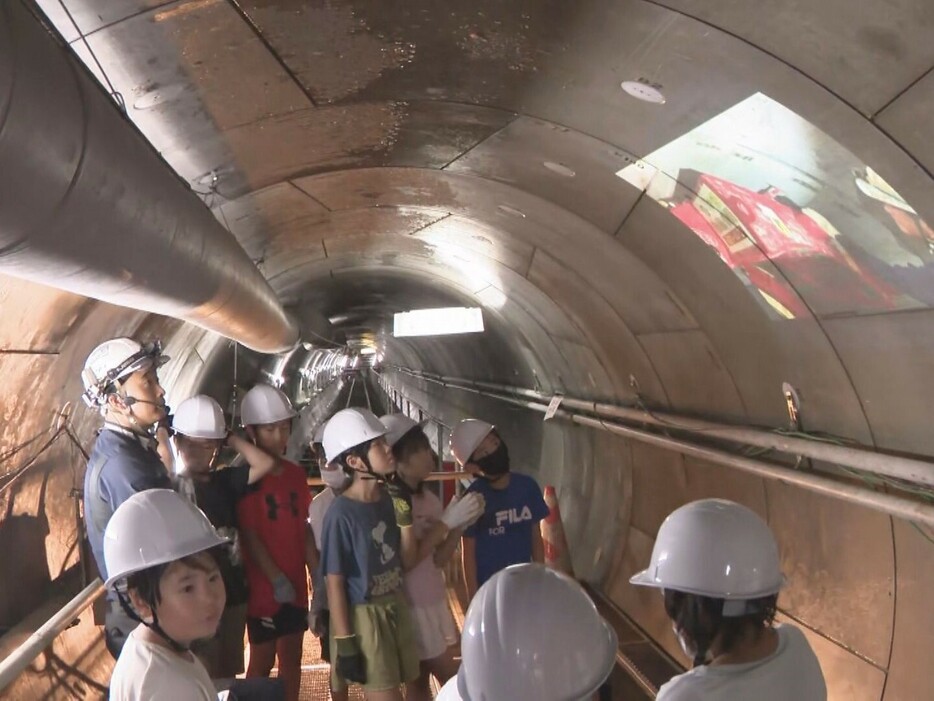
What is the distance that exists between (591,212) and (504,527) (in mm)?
2030

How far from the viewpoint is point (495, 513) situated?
4.61 m

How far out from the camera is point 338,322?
801 inches

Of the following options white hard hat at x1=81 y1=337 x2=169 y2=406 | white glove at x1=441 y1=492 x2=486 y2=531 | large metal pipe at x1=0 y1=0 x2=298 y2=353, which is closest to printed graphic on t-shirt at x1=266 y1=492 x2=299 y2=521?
white glove at x1=441 y1=492 x2=486 y2=531

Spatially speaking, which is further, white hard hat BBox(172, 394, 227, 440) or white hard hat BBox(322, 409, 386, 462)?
white hard hat BBox(172, 394, 227, 440)

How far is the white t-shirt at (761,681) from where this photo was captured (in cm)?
214

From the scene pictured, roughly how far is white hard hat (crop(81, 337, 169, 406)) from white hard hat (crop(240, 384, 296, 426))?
0.78 meters

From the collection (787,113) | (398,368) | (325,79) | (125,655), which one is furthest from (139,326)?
(398,368)

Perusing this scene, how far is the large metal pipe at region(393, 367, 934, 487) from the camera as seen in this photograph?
3420 millimetres

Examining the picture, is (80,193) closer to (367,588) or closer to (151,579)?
(151,579)

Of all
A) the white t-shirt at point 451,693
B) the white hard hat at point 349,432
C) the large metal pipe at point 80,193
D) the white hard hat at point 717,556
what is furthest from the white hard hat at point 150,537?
the white hard hat at point 717,556

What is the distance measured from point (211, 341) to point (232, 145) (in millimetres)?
6007

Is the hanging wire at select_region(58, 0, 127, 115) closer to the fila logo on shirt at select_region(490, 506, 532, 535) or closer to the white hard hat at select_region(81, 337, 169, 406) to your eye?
the white hard hat at select_region(81, 337, 169, 406)

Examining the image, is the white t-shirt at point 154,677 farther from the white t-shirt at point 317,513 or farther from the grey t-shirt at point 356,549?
the white t-shirt at point 317,513

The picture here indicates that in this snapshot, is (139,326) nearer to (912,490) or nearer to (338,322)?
(912,490)
